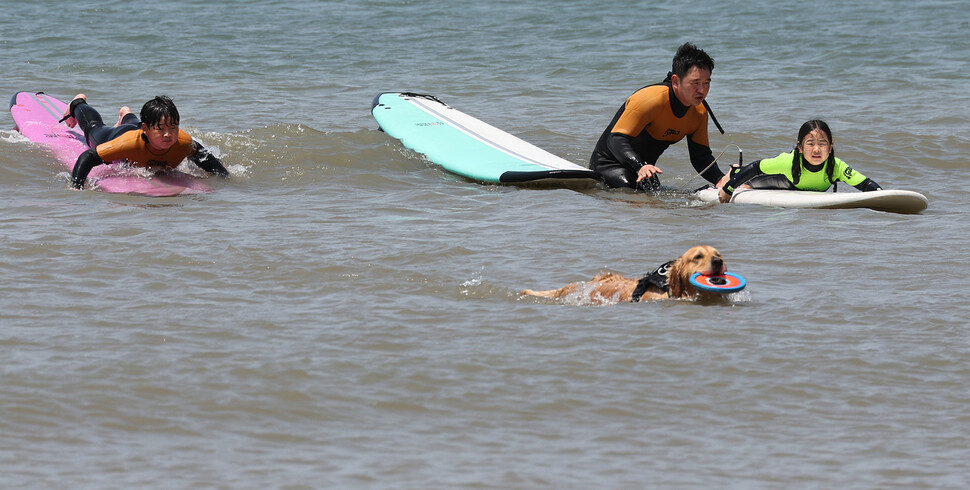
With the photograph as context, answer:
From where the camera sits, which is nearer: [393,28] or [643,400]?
[643,400]

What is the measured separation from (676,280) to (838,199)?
2.91m

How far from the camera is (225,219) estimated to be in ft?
24.7

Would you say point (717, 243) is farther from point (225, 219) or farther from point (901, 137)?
point (901, 137)

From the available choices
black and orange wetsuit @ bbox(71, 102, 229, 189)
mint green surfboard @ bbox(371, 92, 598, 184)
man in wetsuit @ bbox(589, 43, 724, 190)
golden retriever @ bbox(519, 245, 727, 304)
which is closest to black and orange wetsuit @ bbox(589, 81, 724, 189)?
man in wetsuit @ bbox(589, 43, 724, 190)

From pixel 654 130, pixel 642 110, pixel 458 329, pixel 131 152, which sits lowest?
pixel 458 329

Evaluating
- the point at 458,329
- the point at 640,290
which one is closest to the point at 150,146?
the point at 458,329

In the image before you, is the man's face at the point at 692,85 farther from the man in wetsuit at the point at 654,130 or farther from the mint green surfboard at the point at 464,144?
the mint green surfboard at the point at 464,144

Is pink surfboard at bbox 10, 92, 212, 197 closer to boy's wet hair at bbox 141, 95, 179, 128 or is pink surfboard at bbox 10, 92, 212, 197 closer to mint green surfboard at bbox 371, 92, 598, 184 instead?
boy's wet hair at bbox 141, 95, 179, 128

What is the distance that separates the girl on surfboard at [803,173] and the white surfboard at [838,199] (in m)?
0.14

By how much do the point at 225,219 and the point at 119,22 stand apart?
44.4ft

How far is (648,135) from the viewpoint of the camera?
912 cm

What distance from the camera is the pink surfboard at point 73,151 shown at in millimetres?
8359

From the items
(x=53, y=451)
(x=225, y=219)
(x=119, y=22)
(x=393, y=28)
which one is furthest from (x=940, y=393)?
(x=119, y=22)

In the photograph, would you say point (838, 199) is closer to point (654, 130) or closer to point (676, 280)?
point (654, 130)
